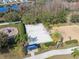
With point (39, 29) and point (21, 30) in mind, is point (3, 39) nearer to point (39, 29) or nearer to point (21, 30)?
point (21, 30)

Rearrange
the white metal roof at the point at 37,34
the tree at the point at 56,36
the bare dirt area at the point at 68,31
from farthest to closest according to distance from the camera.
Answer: the bare dirt area at the point at 68,31 < the tree at the point at 56,36 < the white metal roof at the point at 37,34

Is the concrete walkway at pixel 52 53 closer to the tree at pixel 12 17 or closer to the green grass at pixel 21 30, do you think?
the green grass at pixel 21 30

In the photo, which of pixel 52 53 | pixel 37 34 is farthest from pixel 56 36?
pixel 52 53

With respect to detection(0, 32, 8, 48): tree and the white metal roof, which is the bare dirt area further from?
detection(0, 32, 8, 48): tree

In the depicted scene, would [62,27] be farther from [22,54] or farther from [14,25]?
[22,54]

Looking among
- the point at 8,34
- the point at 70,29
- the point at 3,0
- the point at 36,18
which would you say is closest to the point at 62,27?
the point at 70,29

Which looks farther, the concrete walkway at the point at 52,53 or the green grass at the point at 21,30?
the green grass at the point at 21,30

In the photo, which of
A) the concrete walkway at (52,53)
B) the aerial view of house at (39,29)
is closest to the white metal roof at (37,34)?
the aerial view of house at (39,29)
